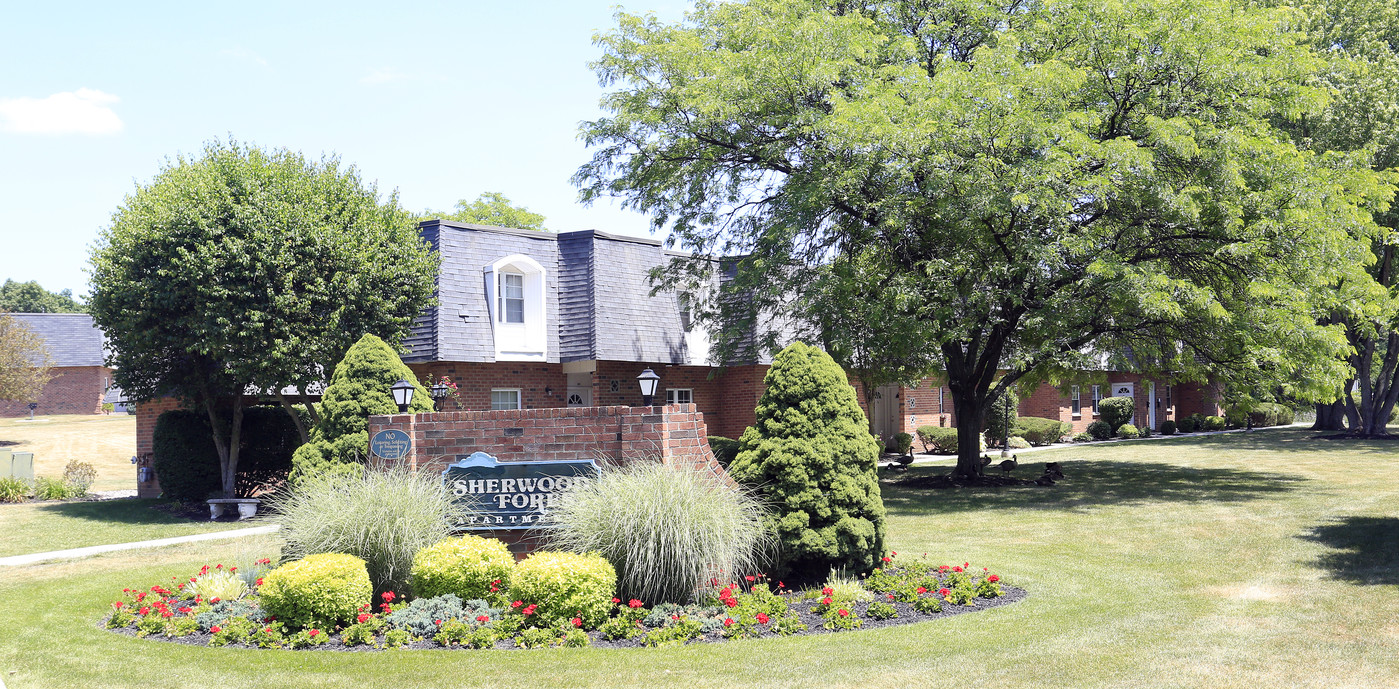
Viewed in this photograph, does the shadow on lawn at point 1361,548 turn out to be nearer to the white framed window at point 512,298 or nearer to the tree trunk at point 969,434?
the tree trunk at point 969,434

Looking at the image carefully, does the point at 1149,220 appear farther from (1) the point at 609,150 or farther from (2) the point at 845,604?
(2) the point at 845,604

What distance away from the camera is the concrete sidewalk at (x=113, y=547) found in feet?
45.7

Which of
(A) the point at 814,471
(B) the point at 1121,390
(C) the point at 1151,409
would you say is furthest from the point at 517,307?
(C) the point at 1151,409

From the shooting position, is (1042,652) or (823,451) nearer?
(1042,652)

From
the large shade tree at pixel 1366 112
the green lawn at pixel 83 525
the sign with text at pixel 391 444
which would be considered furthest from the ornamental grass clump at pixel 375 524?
the large shade tree at pixel 1366 112

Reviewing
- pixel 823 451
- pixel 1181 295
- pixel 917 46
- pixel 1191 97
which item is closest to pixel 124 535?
pixel 823 451

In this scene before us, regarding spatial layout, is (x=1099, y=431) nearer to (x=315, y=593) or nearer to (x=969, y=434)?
(x=969, y=434)

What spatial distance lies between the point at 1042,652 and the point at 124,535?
15815 mm

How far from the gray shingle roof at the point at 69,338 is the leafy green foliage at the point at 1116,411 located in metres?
52.1

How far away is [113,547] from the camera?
49.6 feet

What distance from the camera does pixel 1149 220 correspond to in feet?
59.3

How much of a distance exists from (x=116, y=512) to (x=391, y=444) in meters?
12.5

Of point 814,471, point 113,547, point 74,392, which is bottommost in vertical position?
point 113,547

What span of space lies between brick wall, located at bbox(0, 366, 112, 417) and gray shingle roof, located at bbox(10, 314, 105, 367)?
0.59 metres
